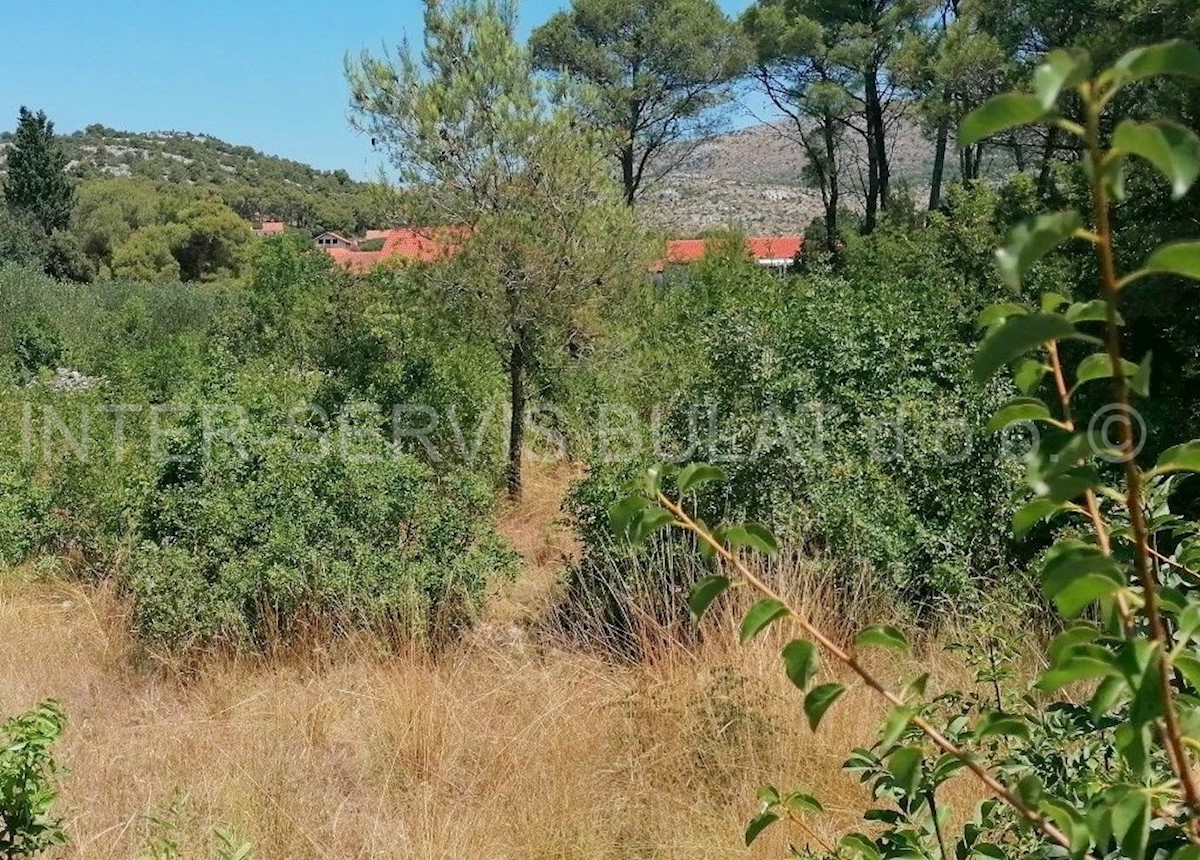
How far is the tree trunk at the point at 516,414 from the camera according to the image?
6.78 metres

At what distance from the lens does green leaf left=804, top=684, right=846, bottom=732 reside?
906 mm

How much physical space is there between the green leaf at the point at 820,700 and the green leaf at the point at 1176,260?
448mm

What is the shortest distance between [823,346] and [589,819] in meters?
3.28

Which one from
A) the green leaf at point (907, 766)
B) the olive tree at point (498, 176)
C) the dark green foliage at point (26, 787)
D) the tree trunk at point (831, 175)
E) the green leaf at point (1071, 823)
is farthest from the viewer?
the tree trunk at point (831, 175)

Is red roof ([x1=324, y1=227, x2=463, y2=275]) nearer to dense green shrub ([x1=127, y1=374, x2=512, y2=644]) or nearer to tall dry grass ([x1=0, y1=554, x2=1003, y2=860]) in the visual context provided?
dense green shrub ([x1=127, y1=374, x2=512, y2=644])

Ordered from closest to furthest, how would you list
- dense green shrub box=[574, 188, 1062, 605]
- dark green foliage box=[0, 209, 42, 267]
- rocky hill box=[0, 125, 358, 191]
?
dense green shrub box=[574, 188, 1062, 605]
dark green foliage box=[0, 209, 42, 267]
rocky hill box=[0, 125, 358, 191]

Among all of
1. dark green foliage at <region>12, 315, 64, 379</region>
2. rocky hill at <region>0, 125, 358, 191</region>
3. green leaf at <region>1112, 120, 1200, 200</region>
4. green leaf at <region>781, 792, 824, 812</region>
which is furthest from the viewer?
rocky hill at <region>0, 125, 358, 191</region>

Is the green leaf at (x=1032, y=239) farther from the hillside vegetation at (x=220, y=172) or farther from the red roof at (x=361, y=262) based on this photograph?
the hillside vegetation at (x=220, y=172)

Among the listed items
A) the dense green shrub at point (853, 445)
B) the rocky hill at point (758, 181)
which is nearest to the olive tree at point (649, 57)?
the rocky hill at point (758, 181)

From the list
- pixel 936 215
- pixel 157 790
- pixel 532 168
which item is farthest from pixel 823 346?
pixel 936 215

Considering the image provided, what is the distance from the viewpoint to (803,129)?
23.0 meters

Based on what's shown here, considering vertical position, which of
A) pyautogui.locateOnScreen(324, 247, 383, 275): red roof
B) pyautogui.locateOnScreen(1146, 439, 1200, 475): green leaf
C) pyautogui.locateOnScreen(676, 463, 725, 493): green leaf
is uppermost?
pyautogui.locateOnScreen(324, 247, 383, 275): red roof

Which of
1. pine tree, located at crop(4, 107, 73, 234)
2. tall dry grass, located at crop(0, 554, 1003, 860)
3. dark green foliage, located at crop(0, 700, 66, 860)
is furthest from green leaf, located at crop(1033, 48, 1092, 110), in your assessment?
pine tree, located at crop(4, 107, 73, 234)

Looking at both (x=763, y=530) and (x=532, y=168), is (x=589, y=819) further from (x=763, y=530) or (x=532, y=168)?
(x=532, y=168)
